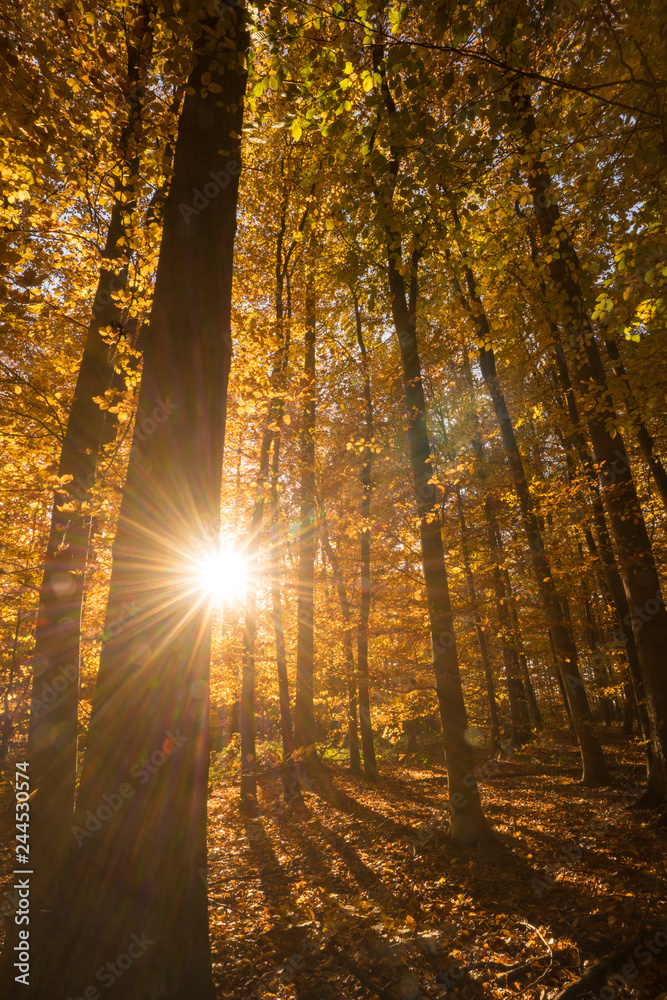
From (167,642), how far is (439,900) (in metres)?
5.01

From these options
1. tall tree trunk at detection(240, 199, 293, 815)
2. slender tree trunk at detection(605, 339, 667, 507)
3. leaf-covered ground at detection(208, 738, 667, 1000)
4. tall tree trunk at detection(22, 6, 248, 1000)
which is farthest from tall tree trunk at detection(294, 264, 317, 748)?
tall tree trunk at detection(22, 6, 248, 1000)

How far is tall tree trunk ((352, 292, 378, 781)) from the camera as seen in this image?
12.2m

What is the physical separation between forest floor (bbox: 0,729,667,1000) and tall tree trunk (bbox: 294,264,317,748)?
97.8 inches

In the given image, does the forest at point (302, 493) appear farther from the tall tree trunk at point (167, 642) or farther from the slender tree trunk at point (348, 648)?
the slender tree trunk at point (348, 648)

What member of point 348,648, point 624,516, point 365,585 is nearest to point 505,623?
point 365,585

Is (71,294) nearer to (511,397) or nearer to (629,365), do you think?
(629,365)

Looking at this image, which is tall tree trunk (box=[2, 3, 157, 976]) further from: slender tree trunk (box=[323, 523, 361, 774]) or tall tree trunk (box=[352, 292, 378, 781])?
slender tree trunk (box=[323, 523, 361, 774])

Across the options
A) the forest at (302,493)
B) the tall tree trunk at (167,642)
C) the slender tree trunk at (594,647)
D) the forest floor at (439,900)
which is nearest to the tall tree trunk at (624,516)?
the forest at (302,493)

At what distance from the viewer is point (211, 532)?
308 cm


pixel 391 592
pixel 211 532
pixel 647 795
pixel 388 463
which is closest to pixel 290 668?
pixel 391 592

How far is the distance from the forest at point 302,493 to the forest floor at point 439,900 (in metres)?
0.05

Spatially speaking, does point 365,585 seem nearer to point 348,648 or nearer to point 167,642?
point 348,648

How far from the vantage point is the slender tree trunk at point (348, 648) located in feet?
41.3

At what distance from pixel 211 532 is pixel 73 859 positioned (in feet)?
6.66
